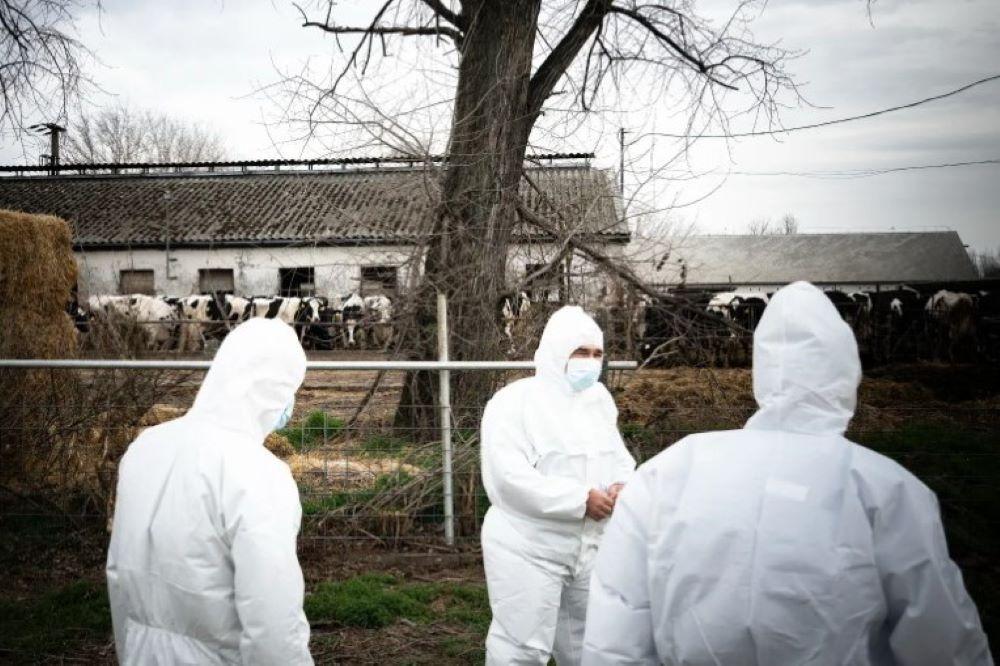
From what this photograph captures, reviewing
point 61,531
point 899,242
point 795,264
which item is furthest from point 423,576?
point 899,242

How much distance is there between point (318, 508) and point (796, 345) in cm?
479

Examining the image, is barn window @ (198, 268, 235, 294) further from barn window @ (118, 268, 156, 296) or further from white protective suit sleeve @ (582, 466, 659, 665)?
white protective suit sleeve @ (582, 466, 659, 665)

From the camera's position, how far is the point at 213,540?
91.8 inches

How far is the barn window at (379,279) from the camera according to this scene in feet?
27.5

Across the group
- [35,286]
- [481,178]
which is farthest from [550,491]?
[35,286]

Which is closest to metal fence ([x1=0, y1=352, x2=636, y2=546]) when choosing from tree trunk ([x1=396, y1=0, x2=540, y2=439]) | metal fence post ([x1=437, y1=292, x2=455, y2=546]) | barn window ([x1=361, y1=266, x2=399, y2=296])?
metal fence post ([x1=437, y1=292, x2=455, y2=546])

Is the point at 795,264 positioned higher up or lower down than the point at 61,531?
higher up

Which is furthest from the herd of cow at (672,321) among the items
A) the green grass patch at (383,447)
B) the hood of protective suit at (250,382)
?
the hood of protective suit at (250,382)

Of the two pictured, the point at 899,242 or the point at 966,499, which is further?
the point at 899,242

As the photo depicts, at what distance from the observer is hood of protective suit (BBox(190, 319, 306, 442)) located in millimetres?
2471

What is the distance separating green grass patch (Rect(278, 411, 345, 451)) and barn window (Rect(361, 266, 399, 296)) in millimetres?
1438

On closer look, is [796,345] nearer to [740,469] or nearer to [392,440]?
[740,469]

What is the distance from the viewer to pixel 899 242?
49250 millimetres

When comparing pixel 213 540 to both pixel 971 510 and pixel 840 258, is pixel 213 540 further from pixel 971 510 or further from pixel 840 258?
pixel 840 258
